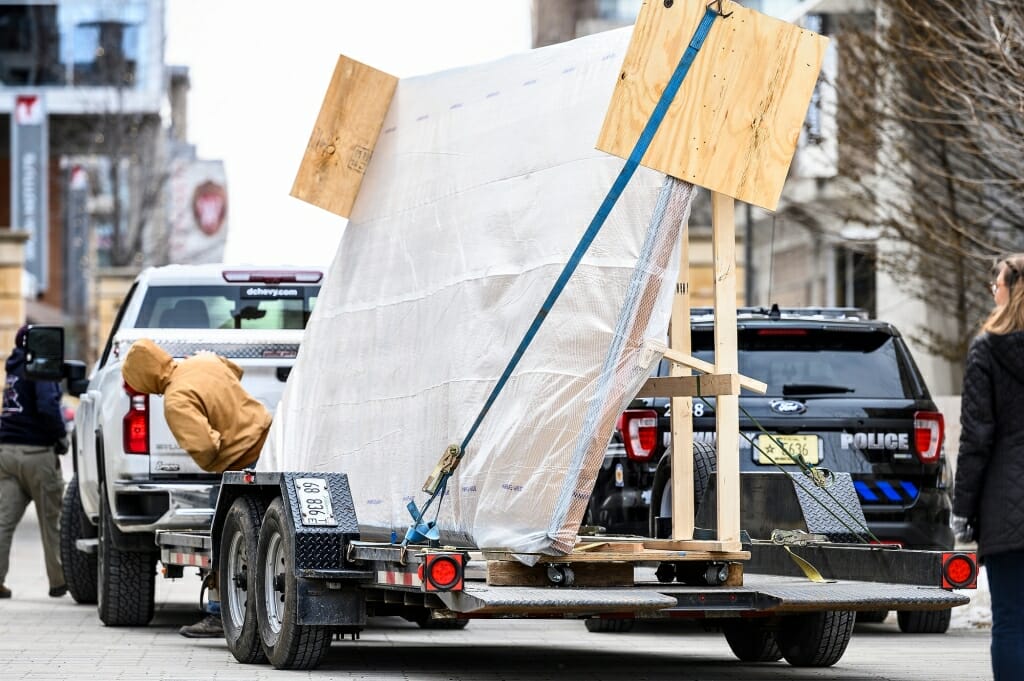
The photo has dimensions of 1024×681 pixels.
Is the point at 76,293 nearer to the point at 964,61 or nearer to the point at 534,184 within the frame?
the point at 964,61

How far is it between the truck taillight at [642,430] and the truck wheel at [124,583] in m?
A: 3.22

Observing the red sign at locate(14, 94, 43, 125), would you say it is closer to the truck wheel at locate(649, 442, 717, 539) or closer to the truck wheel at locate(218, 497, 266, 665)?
the truck wheel at locate(218, 497, 266, 665)

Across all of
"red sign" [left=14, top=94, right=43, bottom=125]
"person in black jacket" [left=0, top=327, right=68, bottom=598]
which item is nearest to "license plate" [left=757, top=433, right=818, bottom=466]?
"person in black jacket" [left=0, top=327, right=68, bottom=598]

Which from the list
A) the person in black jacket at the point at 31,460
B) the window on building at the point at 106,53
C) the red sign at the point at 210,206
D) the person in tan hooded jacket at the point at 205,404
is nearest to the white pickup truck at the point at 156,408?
the person in tan hooded jacket at the point at 205,404

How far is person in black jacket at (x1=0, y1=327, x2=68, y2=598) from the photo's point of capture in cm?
1522

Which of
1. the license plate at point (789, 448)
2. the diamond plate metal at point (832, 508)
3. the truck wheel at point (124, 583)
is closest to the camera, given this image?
the diamond plate metal at point (832, 508)

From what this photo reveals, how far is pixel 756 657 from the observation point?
10.7m

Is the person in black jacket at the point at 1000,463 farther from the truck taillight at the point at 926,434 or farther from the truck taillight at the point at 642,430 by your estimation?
the truck taillight at the point at 926,434

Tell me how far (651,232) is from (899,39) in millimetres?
12910

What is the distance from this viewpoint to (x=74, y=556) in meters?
14.5

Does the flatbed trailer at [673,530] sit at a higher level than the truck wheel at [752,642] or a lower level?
higher

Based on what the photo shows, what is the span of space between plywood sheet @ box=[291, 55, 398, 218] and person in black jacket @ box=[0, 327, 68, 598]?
569cm

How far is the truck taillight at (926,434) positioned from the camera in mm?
11609

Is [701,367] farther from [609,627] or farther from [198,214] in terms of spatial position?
[198,214]
